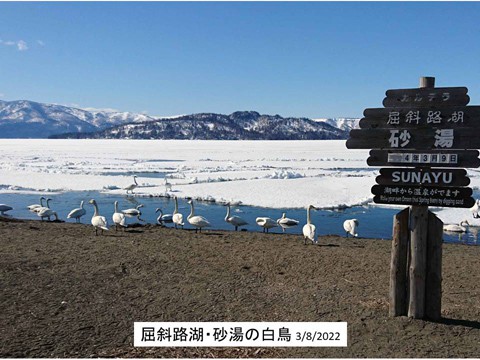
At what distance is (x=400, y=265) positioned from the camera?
5.59m

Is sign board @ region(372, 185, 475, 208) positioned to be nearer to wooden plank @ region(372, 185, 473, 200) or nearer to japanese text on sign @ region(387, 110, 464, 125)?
wooden plank @ region(372, 185, 473, 200)

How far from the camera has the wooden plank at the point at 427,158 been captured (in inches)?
205

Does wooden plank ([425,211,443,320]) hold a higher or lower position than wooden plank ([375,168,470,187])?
lower

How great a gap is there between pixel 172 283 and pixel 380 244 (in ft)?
20.2

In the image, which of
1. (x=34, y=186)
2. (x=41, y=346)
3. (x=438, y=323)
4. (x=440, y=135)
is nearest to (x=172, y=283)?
(x=41, y=346)

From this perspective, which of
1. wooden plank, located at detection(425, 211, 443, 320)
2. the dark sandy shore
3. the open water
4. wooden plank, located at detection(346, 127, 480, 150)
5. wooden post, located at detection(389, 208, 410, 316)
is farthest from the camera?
the open water

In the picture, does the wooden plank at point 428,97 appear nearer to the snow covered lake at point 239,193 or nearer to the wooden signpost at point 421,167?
the wooden signpost at point 421,167

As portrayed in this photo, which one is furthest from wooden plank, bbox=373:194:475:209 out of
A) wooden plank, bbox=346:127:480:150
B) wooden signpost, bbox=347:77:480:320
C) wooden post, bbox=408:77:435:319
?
wooden plank, bbox=346:127:480:150

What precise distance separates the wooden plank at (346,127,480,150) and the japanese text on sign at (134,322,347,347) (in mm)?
2333

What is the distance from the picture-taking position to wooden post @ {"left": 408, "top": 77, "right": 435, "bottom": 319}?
17.9 ft

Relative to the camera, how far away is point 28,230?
11.6 m

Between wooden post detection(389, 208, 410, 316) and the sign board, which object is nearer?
the sign board

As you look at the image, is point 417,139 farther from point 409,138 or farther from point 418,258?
point 418,258

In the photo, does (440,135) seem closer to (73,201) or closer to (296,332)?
(296,332)
